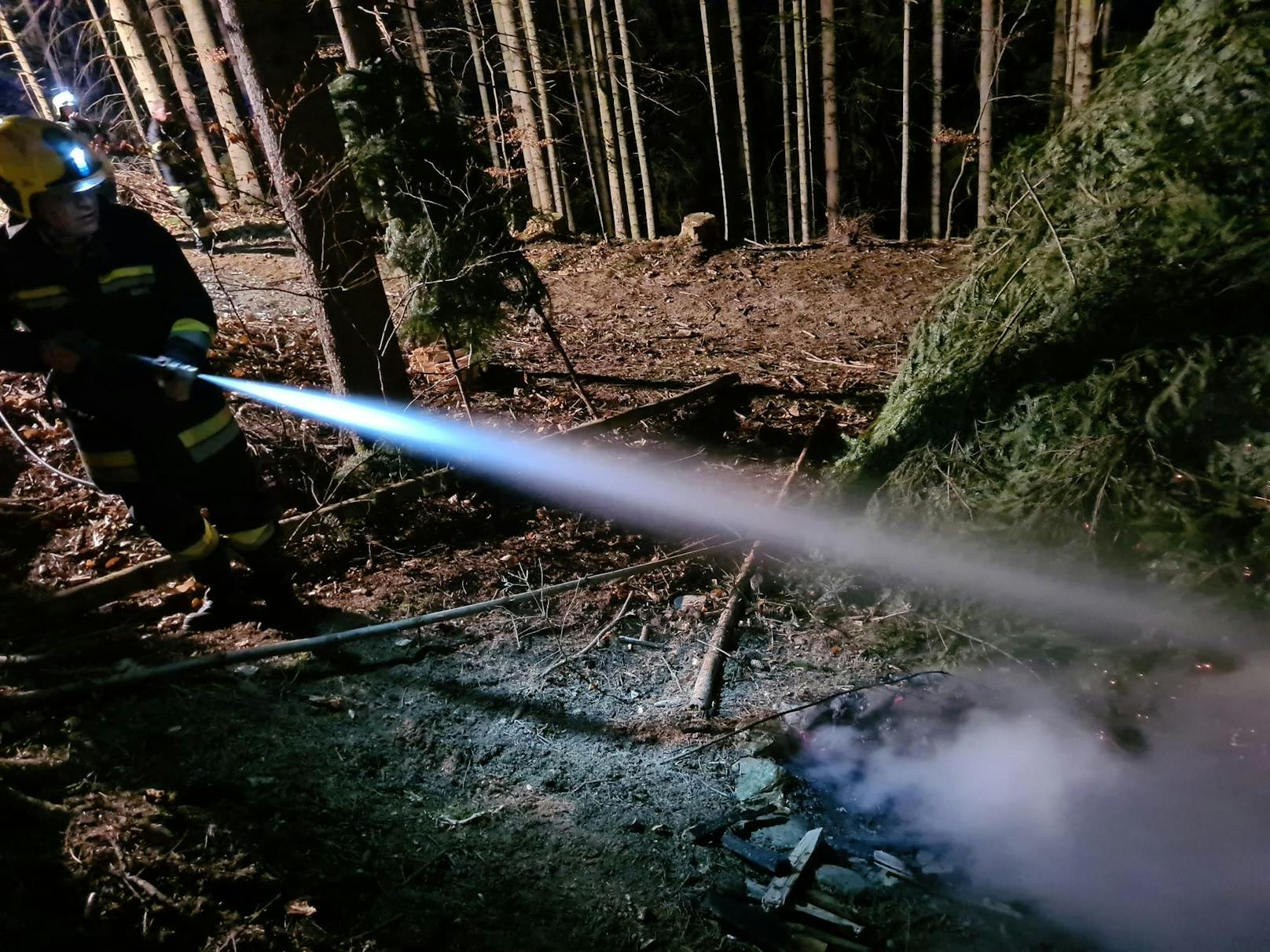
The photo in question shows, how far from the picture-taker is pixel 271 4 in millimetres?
4875

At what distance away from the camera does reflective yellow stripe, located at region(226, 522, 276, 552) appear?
12.9 feet

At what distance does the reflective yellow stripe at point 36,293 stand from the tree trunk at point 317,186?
207cm

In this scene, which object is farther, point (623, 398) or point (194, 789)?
point (623, 398)

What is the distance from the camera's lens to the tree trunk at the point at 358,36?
6348 mm

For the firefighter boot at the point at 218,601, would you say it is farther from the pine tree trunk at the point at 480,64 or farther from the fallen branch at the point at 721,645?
the pine tree trunk at the point at 480,64

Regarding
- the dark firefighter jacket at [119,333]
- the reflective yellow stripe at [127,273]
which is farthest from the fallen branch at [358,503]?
the reflective yellow stripe at [127,273]

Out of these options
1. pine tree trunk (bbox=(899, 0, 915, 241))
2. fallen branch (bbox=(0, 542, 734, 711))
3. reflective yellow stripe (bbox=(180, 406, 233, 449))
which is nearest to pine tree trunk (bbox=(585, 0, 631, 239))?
pine tree trunk (bbox=(899, 0, 915, 241))

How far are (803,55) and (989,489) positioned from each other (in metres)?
13.5

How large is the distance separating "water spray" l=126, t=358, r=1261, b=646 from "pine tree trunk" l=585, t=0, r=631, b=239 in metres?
10.5

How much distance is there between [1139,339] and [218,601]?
16.6 feet

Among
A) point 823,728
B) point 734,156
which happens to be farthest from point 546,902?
point 734,156

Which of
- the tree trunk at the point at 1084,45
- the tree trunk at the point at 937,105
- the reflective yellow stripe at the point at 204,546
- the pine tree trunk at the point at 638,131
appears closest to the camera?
the reflective yellow stripe at the point at 204,546

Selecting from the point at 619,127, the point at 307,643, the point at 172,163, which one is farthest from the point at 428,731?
the point at 619,127

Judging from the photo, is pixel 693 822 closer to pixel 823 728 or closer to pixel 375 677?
pixel 823 728
